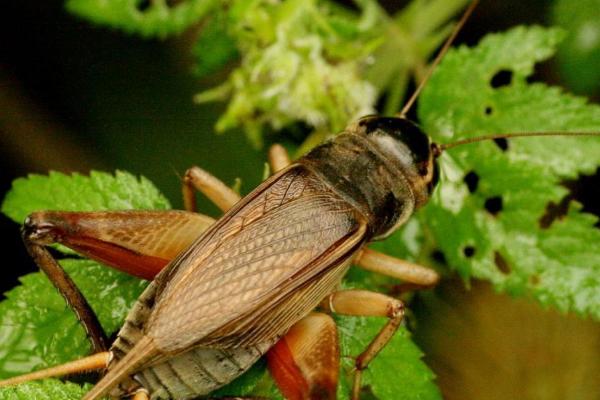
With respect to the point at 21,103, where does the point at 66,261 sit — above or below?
below

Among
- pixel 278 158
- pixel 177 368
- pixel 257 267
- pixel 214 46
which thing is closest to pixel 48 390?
pixel 177 368

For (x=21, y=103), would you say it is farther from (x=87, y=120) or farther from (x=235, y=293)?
(x=235, y=293)

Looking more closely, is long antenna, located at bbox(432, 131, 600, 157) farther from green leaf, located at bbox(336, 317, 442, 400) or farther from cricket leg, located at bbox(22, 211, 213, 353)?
cricket leg, located at bbox(22, 211, 213, 353)

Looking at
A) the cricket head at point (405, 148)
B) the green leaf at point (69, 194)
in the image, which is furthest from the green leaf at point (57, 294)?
the cricket head at point (405, 148)

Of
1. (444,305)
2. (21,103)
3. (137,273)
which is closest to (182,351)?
(137,273)

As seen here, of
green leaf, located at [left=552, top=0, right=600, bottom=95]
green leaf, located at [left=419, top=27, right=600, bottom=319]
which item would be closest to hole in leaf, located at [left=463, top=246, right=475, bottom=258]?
green leaf, located at [left=419, top=27, right=600, bottom=319]

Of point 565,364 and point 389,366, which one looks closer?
point 389,366

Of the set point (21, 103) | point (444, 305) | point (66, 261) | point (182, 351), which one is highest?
point (21, 103)
